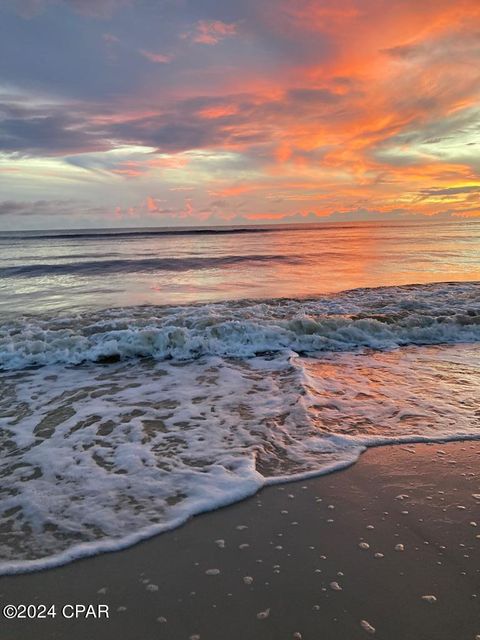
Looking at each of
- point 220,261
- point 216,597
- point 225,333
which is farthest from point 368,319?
point 220,261

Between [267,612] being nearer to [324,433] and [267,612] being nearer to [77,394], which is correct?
[324,433]

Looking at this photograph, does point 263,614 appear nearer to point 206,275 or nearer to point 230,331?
point 230,331

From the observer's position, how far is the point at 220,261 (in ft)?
74.2

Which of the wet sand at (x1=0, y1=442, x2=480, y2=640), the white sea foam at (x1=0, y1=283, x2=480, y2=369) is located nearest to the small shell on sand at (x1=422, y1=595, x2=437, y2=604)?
the wet sand at (x1=0, y1=442, x2=480, y2=640)

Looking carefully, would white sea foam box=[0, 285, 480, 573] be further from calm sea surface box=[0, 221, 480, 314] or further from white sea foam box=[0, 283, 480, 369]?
calm sea surface box=[0, 221, 480, 314]

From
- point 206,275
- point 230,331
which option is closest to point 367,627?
point 230,331

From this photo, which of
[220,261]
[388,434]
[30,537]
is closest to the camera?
[30,537]

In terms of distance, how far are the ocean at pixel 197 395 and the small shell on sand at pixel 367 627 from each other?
1.41 metres

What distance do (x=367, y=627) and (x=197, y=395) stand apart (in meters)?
3.95

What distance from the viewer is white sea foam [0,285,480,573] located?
11.3 feet

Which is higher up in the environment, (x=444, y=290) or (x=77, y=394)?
(x=444, y=290)

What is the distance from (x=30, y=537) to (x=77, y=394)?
3194 millimetres

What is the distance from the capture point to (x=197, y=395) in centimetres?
605

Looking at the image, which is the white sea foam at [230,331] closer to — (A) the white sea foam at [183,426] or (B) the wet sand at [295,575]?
(A) the white sea foam at [183,426]
